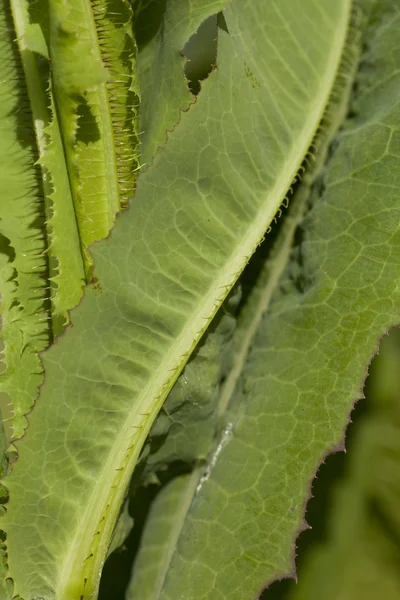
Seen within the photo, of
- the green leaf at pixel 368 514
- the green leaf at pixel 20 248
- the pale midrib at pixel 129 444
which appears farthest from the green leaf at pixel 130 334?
the green leaf at pixel 368 514

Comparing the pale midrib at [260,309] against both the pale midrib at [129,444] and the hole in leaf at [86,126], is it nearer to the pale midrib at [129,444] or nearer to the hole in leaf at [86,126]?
the pale midrib at [129,444]

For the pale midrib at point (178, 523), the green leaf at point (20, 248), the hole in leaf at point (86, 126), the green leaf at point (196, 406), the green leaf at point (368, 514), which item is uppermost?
the hole in leaf at point (86, 126)

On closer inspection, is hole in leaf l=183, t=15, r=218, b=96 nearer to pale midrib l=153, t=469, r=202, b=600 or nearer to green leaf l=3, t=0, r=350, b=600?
green leaf l=3, t=0, r=350, b=600

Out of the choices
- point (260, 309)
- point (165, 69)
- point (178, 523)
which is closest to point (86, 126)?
point (165, 69)


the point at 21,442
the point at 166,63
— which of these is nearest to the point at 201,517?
the point at 21,442

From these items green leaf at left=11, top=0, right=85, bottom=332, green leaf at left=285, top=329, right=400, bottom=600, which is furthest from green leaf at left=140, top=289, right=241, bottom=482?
green leaf at left=285, top=329, right=400, bottom=600

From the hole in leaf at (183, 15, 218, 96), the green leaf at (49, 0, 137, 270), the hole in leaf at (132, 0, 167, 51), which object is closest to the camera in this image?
the green leaf at (49, 0, 137, 270)
